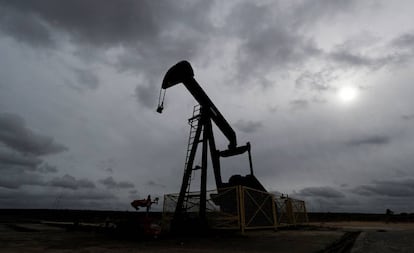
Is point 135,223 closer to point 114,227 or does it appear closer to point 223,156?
point 114,227

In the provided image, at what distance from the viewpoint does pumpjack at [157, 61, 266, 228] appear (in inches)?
533

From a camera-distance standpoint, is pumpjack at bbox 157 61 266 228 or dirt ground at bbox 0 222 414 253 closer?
dirt ground at bbox 0 222 414 253

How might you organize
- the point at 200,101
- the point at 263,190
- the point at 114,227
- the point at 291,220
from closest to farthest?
the point at 114,227, the point at 200,101, the point at 263,190, the point at 291,220

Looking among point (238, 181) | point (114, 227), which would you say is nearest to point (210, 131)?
point (238, 181)

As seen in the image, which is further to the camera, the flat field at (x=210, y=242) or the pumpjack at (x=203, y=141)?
the pumpjack at (x=203, y=141)

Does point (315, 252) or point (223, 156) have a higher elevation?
point (223, 156)

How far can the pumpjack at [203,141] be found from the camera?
1353cm

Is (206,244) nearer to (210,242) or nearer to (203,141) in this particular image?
(210,242)

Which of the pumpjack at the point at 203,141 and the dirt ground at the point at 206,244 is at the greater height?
the pumpjack at the point at 203,141

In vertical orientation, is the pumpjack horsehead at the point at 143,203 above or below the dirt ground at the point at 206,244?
above

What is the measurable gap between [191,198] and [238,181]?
3192mm

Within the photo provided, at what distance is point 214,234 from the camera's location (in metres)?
12.9

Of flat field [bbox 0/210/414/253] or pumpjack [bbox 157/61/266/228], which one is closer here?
flat field [bbox 0/210/414/253]

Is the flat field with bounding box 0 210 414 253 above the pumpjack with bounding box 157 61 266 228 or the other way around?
the other way around
